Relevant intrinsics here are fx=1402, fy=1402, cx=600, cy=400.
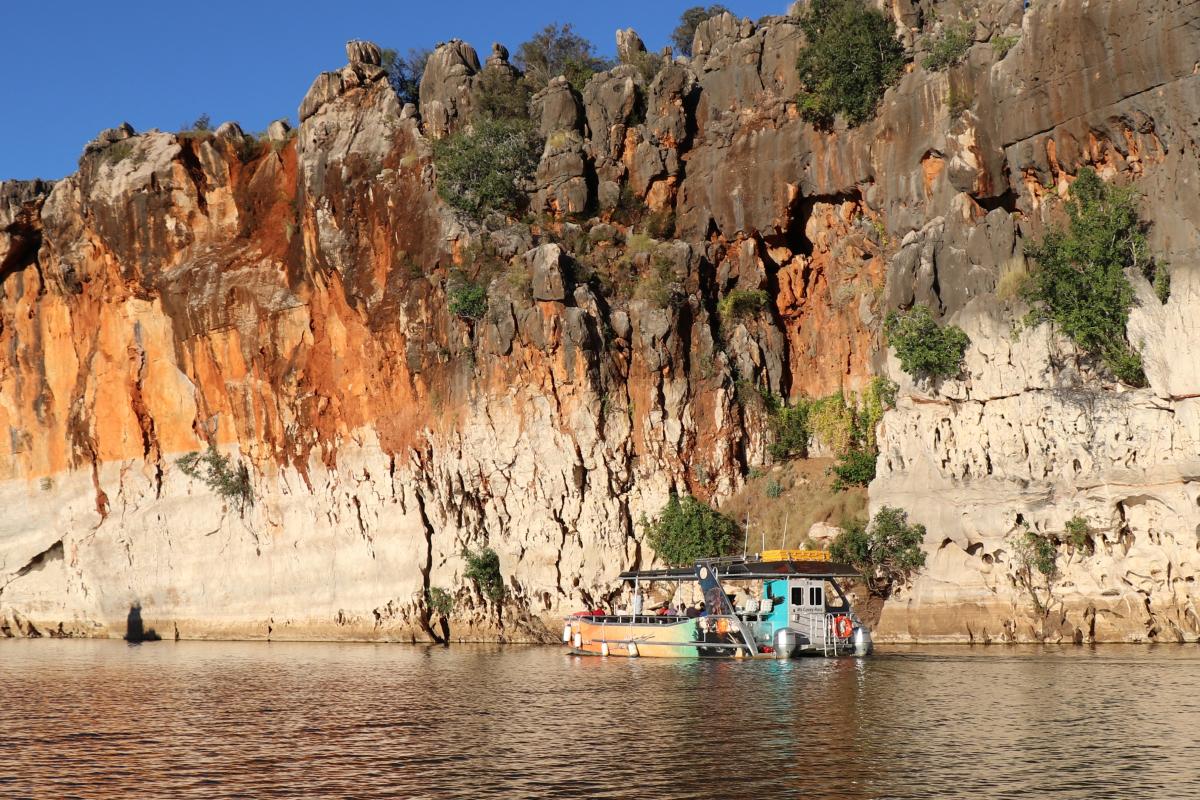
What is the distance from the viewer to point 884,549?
46969 mm

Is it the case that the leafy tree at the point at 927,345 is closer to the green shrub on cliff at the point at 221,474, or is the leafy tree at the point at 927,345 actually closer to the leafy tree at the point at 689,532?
the leafy tree at the point at 689,532

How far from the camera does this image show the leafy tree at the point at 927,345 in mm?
47219

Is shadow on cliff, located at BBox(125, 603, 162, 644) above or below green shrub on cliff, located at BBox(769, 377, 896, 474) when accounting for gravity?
below

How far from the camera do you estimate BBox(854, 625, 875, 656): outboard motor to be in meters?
42.4

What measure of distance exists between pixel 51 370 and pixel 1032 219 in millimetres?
49450

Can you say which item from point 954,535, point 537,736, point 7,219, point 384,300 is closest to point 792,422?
point 954,535

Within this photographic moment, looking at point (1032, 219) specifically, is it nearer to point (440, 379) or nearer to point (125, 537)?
point (440, 379)

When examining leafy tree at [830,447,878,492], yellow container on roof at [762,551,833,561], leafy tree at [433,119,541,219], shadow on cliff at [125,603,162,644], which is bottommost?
shadow on cliff at [125,603,162,644]

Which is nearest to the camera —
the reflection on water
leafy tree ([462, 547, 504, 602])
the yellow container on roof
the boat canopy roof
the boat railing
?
the reflection on water

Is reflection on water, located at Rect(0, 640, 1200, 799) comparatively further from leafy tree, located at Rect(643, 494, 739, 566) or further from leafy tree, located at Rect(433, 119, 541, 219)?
leafy tree, located at Rect(433, 119, 541, 219)

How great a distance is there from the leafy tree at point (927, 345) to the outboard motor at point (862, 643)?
9.94 metres

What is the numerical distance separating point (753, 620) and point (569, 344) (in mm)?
14018

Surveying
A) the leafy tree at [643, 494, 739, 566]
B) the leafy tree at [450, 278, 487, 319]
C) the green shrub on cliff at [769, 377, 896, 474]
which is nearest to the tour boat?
the leafy tree at [643, 494, 739, 566]

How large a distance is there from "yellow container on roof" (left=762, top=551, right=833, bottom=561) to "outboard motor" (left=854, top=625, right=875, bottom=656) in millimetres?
3284
